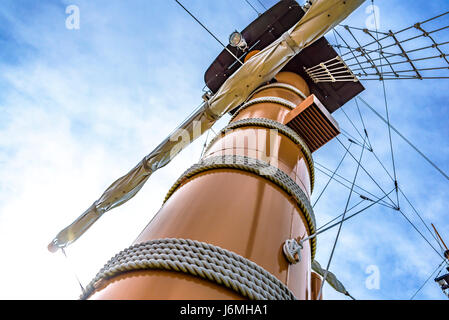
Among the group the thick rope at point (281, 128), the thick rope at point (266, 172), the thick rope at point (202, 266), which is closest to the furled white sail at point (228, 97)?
the thick rope at point (281, 128)

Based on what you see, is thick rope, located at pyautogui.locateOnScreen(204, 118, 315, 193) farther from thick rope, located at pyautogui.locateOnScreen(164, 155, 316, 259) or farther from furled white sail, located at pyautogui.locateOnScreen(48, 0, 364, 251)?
thick rope, located at pyautogui.locateOnScreen(164, 155, 316, 259)

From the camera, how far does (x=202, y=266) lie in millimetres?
1054

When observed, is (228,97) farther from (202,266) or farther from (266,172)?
(202,266)

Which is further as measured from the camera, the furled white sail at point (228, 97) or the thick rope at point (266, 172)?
the furled white sail at point (228, 97)

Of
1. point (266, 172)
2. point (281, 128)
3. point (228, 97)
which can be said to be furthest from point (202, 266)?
point (228, 97)

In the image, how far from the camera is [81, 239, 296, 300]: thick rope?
1031mm

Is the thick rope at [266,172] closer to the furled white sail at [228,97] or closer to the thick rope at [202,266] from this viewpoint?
the thick rope at [202,266]

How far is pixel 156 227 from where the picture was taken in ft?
4.75

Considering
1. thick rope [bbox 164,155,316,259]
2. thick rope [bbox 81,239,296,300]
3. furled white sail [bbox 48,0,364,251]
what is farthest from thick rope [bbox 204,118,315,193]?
thick rope [bbox 81,239,296,300]

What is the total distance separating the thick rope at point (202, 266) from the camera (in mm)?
1031

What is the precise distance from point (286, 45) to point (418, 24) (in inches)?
75.4
